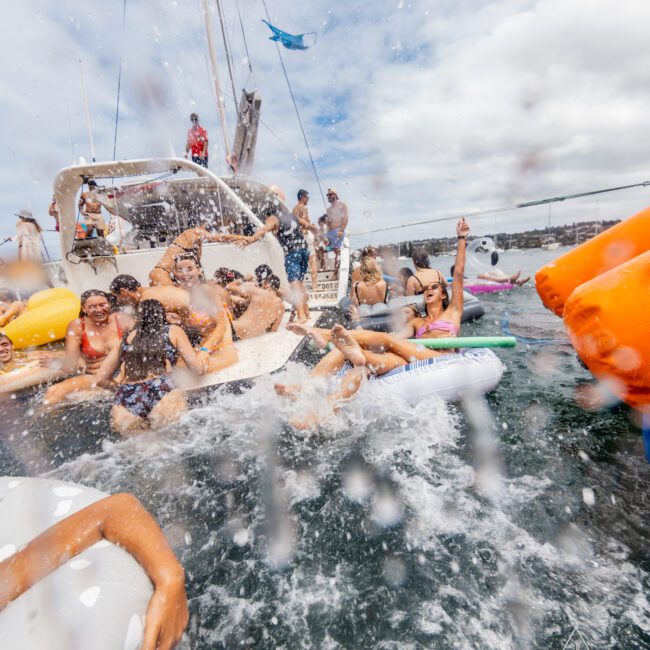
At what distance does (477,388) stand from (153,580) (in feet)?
11.4

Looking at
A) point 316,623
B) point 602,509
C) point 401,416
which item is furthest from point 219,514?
point 602,509

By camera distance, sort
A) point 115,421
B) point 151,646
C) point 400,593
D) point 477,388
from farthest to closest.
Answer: point 477,388 < point 115,421 < point 400,593 < point 151,646

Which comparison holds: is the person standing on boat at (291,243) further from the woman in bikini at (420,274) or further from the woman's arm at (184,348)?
the woman's arm at (184,348)

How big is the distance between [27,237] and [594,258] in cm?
1195

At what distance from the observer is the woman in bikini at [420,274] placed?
18.8ft

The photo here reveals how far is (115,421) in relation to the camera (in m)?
3.48

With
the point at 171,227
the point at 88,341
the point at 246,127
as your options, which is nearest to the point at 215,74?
the point at 246,127

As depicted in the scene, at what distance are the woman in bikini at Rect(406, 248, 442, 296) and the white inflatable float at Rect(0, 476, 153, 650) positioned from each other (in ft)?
16.8

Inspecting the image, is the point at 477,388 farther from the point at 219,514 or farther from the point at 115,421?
the point at 115,421

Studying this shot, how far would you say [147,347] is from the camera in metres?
3.63

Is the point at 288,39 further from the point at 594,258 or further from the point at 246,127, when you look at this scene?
the point at 594,258

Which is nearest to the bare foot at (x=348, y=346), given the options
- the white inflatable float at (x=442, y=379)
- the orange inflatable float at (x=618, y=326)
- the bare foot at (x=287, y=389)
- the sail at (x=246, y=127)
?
the white inflatable float at (x=442, y=379)

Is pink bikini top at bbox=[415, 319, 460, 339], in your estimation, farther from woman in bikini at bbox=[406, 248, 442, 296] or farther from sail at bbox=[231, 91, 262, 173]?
sail at bbox=[231, 91, 262, 173]

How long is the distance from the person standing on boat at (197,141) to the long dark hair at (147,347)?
21.1ft
